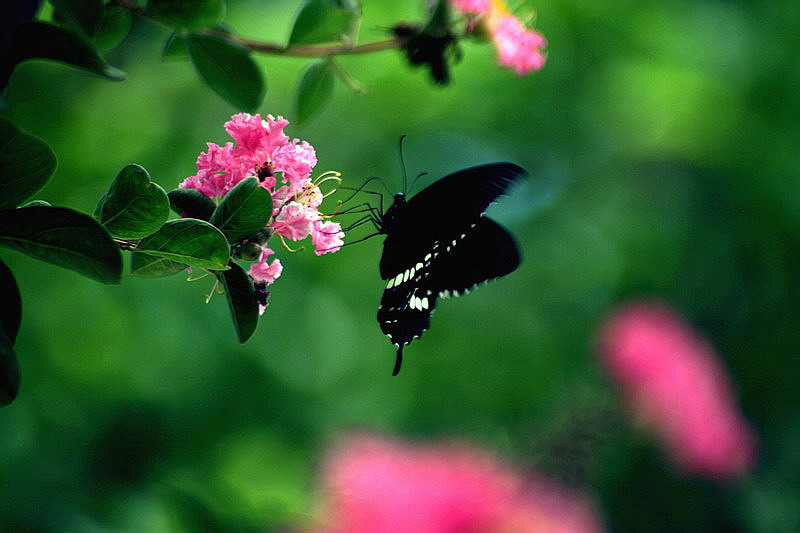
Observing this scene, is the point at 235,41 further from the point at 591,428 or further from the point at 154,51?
the point at 154,51

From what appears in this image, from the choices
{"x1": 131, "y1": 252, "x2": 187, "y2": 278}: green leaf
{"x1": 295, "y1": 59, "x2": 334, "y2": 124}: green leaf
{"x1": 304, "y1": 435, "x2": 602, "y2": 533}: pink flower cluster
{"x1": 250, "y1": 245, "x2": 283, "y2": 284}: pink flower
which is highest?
{"x1": 295, "y1": 59, "x2": 334, "y2": 124}: green leaf

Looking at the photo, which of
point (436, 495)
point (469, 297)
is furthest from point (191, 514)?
point (469, 297)

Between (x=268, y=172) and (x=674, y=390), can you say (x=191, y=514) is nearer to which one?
(x=268, y=172)

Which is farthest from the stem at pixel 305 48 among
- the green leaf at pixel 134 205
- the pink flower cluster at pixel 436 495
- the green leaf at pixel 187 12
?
the pink flower cluster at pixel 436 495

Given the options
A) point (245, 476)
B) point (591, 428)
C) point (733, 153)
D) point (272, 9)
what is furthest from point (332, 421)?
point (733, 153)

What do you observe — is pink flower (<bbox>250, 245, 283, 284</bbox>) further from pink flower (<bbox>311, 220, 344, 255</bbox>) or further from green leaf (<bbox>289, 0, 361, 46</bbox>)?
green leaf (<bbox>289, 0, 361, 46</bbox>)

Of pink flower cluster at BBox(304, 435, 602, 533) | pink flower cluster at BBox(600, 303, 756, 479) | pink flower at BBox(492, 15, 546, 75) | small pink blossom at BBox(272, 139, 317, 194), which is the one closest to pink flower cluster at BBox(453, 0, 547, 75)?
pink flower at BBox(492, 15, 546, 75)
